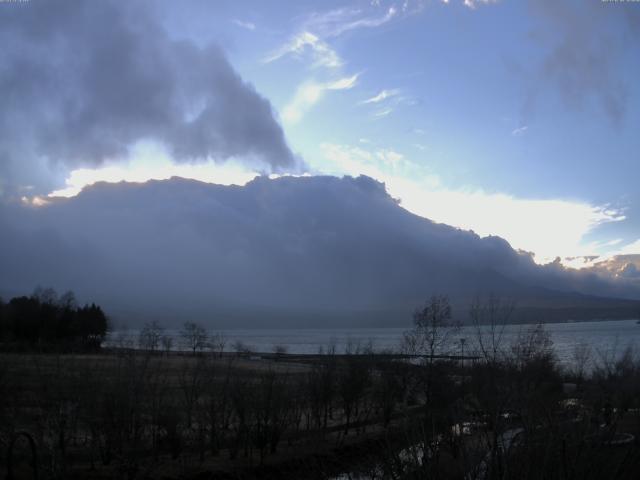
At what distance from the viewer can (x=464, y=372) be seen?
138ft

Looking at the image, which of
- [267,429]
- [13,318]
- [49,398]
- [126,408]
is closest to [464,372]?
[267,429]

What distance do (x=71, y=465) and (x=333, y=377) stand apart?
19.8 meters

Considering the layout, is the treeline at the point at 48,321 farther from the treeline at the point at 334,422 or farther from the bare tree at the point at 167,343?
the treeline at the point at 334,422

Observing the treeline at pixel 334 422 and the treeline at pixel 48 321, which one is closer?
the treeline at pixel 334 422

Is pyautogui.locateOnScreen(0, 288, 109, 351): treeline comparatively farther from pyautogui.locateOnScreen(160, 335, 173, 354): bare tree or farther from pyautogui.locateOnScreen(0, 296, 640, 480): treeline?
pyautogui.locateOnScreen(0, 296, 640, 480): treeline

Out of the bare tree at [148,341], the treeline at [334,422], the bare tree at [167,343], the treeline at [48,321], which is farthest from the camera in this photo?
the treeline at [48,321]

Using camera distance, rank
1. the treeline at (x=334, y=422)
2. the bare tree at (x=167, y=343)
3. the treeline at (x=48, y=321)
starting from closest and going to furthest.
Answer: the treeline at (x=334, y=422) → the bare tree at (x=167, y=343) → the treeline at (x=48, y=321)

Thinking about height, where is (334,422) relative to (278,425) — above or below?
below

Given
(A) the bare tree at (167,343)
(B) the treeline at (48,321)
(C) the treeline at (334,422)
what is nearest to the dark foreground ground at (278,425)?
(C) the treeline at (334,422)

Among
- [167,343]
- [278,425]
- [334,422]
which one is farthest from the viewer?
[167,343]

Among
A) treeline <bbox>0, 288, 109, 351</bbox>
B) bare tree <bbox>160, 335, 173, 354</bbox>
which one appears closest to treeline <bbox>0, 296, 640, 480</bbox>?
bare tree <bbox>160, 335, 173, 354</bbox>

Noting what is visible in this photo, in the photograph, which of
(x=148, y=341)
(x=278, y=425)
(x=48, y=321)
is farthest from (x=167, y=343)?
(x=278, y=425)

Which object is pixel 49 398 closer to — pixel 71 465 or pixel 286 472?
pixel 71 465

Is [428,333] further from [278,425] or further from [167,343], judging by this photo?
[167,343]
